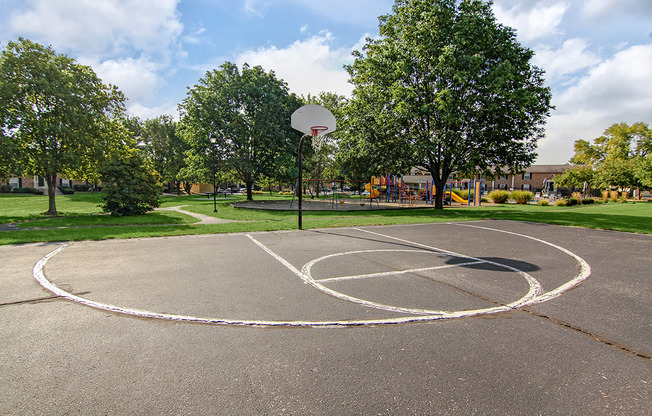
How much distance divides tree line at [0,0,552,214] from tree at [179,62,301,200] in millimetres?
97

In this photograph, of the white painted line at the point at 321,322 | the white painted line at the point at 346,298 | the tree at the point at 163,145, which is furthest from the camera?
the tree at the point at 163,145

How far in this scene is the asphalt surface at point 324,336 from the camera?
7.93 ft

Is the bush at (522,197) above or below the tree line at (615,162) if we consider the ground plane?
below

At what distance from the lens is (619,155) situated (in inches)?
2307

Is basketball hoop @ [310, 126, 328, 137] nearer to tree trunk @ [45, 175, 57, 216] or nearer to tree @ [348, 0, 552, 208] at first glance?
tree @ [348, 0, 552, 208]

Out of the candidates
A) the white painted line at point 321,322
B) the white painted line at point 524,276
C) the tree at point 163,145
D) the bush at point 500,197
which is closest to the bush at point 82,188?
the tree at point 163,145

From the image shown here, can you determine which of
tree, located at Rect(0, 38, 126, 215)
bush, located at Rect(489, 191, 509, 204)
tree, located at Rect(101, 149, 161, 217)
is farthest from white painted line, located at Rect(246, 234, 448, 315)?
bush, located at Rect(489, 191, 509, 204)

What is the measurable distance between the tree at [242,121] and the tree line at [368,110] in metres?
0.10

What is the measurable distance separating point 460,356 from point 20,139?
66.9ft

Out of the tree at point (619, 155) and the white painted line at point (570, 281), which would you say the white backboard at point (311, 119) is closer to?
the white painted line at point (570, 281)

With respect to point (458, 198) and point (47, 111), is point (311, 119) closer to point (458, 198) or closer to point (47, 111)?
point (47, 111)

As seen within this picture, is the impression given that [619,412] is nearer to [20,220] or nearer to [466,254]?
[466,254]

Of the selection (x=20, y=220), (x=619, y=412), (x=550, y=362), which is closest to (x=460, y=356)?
(x=550, y=362)

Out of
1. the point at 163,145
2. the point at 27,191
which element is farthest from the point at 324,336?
the point at 27,191
